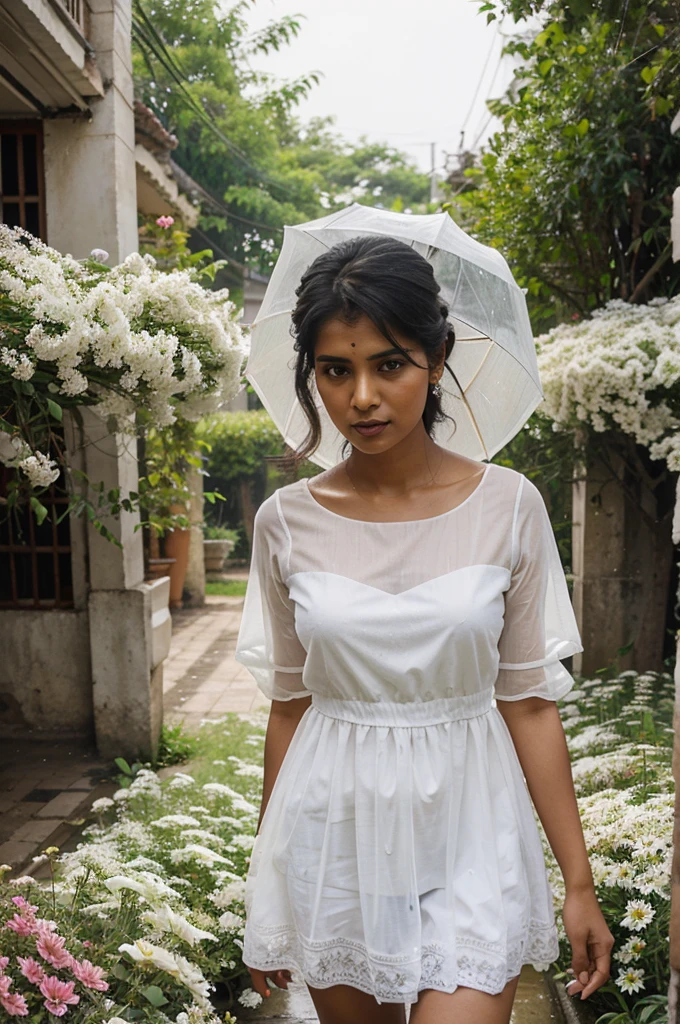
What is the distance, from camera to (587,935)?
1.71 m

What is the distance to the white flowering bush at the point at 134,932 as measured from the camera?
2166 millimetres

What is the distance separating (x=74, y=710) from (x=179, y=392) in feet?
8.93

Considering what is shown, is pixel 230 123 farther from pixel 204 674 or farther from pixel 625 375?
pixel 625 375

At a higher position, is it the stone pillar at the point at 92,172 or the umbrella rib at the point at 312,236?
the stone pillar at the point at 92,172

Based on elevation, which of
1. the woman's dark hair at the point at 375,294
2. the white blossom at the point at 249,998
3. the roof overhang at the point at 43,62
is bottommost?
the white blossom at the point at 249,998

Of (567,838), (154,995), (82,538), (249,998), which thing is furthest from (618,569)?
(567,838)

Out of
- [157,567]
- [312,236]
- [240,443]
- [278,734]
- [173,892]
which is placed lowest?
[157,567]

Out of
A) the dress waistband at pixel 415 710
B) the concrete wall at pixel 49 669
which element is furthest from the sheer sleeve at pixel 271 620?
the concrete wall at pixel 49 669

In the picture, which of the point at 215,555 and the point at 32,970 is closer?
the point at 32,970

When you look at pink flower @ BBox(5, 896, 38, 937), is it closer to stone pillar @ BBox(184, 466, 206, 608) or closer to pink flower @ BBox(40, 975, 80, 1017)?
pink flower @ BBox(40, 975, 80, 1017)

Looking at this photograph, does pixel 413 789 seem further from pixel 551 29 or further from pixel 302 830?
pixel 551 29

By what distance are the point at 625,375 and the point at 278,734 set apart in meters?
3.49

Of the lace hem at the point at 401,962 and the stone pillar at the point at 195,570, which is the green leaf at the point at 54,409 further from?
the stone pillar at the point at 195,570


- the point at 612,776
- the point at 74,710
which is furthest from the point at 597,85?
the point at 74,710
